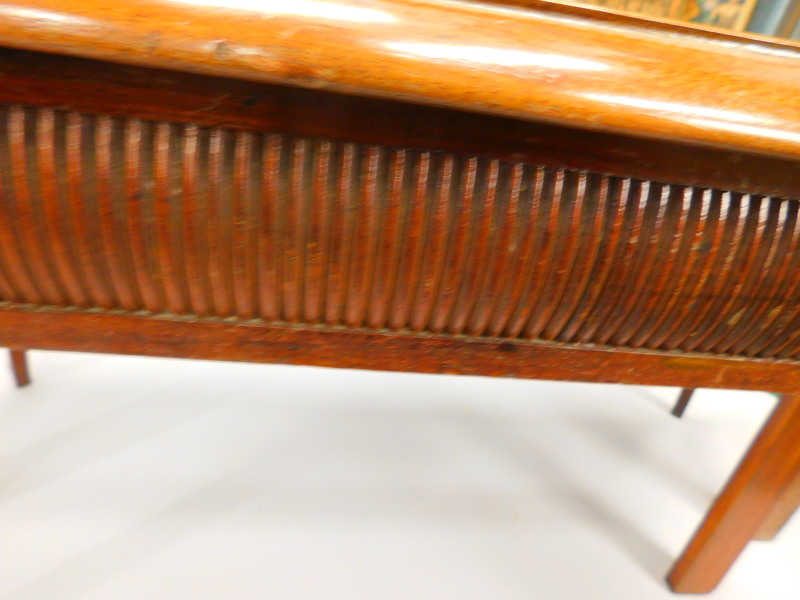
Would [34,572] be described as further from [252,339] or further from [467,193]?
[467,193]

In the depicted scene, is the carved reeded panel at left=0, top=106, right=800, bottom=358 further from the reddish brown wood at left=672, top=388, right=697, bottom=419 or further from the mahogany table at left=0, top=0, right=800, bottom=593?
the reddish brown wood at left=672, top=388, right=697, bottom=419

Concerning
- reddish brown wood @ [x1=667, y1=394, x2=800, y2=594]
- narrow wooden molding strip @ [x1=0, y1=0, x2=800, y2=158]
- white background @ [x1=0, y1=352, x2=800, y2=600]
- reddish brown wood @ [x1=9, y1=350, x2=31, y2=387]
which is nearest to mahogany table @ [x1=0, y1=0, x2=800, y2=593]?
narrow wooden molding strip @ [x1=0, y1=0, x2=800, y2=158]

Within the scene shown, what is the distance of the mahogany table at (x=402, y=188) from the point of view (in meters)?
0.36

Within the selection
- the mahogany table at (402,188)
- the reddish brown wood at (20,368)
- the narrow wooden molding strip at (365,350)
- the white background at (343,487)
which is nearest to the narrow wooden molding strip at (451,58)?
the mahogany table at (402,188)

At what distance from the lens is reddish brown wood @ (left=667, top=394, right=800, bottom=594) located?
74cm

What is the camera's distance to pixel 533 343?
1.95 feet

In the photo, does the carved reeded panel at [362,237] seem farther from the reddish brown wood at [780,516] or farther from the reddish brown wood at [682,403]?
the reddish brown wood at [682,403]

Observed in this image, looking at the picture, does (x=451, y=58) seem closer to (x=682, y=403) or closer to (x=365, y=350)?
(x=365, y=350)

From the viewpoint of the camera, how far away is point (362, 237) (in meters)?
0.48

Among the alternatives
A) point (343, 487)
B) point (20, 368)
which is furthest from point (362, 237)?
point (20, 368)

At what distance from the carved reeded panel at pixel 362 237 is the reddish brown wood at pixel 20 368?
635 millimetres

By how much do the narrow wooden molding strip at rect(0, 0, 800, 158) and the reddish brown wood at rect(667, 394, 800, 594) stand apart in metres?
0.49

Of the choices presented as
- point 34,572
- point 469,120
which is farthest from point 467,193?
point 34,572

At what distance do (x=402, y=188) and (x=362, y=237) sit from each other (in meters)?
0.06
